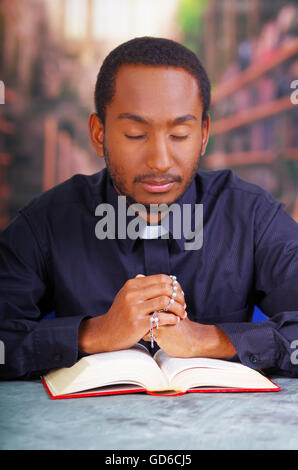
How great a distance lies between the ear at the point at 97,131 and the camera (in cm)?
171

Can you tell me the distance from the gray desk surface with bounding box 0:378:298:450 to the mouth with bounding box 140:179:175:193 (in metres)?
0.58

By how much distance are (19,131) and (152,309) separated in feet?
9.19

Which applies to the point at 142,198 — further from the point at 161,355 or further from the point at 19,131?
the point at 19,131

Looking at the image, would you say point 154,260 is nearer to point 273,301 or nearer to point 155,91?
point 273,301

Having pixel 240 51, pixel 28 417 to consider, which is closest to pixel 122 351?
pixel 28 417

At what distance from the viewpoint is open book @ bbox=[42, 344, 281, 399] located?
112cm

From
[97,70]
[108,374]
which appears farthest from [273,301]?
[97,70]

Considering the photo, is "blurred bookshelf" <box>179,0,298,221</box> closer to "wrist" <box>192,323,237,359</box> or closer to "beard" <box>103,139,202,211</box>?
"beard" <box>103,139,202,211</box>

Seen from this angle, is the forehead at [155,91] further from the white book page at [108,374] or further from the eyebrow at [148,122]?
the white book page at [108,374]

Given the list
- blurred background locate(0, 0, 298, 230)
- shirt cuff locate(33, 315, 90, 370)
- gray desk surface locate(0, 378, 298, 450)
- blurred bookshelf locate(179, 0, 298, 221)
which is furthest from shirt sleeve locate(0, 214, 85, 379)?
blurred bookshelf locate(179, 0, 298, 221)

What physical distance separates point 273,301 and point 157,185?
1.43ft

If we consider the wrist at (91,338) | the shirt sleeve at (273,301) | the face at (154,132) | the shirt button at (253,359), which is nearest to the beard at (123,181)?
the face at (154,132)

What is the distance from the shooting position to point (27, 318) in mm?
1545

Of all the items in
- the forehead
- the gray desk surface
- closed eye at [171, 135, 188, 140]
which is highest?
the forehead
